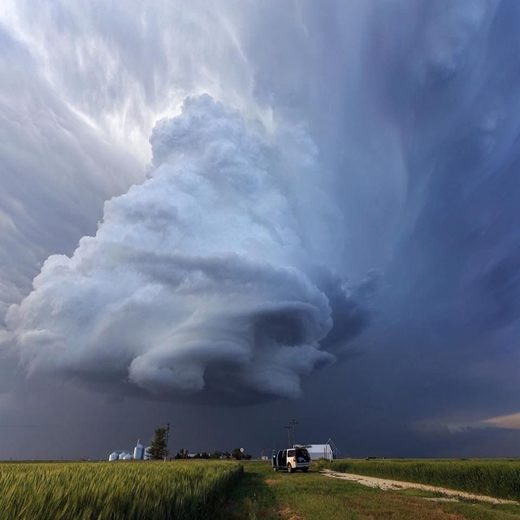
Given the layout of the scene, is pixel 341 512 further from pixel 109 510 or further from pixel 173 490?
pixel 109 510

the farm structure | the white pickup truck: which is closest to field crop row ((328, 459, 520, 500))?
the white pickup truck

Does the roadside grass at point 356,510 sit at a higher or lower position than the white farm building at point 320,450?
lower

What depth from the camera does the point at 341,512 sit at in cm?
1595

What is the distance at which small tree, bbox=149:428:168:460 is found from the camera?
4860 inches

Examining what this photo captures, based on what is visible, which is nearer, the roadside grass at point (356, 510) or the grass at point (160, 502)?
the grass at point (160, 502)

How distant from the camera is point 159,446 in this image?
125 metres

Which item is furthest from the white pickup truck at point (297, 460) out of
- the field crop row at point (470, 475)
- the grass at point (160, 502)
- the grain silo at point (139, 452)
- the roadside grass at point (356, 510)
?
the grain silo at point (139, 452)

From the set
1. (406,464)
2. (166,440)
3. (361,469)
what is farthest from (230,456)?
(406,464)

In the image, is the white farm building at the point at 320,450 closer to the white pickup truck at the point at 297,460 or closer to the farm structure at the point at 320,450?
the farm structure at the point at 320,450

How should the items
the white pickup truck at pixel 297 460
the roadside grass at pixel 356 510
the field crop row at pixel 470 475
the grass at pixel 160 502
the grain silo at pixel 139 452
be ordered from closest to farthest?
the grass at pixel 160 502, the roadside grass at pixel 356 510, the field crop row at pixel 470 475, the white pickup truck at pixel 297 460, the grain silo at pixel 139 452

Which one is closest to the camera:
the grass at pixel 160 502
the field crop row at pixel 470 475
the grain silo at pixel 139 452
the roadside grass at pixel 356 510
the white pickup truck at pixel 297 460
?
the grass at pixel 160 502

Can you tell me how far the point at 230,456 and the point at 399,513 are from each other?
131871mm

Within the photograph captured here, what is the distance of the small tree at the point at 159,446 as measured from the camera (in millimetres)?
123438

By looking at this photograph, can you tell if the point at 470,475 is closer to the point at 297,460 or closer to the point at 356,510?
the point at 356,510
